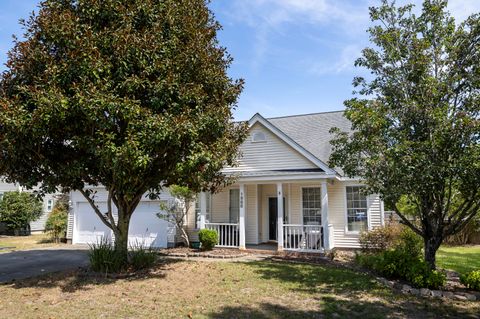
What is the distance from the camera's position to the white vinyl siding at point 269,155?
15641 mm

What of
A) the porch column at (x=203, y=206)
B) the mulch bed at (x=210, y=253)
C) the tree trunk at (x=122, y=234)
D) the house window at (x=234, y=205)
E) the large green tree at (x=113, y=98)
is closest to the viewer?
the large green tree at (x=113, y=98)

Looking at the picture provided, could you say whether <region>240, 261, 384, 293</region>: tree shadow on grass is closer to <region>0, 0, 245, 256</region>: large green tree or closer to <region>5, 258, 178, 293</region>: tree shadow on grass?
<region>5, 258, 178, 293</region>: tree shadow on grass

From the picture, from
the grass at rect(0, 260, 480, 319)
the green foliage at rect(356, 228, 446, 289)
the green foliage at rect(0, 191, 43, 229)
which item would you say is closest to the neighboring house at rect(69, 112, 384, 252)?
the green foliage at rect(356, 228, 446, 289)

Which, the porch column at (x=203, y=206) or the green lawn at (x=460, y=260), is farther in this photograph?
the porch column at (x=203, y=206)

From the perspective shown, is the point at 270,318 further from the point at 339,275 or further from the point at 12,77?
the point at 12,77

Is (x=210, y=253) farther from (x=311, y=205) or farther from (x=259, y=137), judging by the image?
(x=259, y=137)

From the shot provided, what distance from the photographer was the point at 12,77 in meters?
8.70

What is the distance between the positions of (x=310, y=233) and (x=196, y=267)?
219 inches

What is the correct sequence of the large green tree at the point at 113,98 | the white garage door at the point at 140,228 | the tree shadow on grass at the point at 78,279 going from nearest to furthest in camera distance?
the large green tree at the point at 113,98
the tree shadow on grass at the point at 78,279
the white garage door at the point at 140,228

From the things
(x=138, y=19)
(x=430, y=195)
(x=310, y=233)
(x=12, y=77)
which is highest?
(x=138, y=19)

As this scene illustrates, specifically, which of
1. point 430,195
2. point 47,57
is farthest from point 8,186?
point 430,195

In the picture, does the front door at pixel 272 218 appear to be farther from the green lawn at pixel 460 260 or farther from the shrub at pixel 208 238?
the green lawn at pixel 460 260

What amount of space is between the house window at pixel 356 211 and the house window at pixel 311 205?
4.49 ft

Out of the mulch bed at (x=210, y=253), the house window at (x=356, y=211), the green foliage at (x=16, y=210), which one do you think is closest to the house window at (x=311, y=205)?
the house window at (x=356, y=211)
